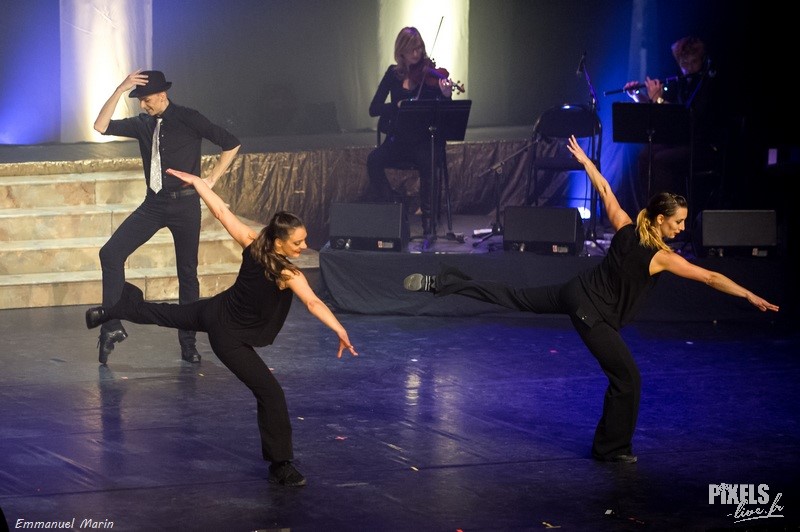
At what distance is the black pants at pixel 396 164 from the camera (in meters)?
10.6

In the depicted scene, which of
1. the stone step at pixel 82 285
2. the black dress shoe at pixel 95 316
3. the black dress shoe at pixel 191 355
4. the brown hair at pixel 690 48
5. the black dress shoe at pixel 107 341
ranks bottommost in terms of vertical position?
the black dress shoe at pixel 191 355

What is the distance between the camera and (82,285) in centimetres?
979

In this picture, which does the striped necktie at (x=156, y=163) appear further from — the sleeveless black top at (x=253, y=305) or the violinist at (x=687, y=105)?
the violinist at (x=687, y=105)

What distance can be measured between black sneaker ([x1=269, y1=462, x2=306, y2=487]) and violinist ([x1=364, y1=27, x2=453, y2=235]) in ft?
16.0

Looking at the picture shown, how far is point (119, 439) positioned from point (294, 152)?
543 centimetres

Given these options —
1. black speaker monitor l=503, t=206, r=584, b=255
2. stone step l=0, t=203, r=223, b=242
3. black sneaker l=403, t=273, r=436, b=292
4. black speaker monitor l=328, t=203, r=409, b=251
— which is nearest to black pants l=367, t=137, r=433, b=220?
black speaker monitor l=328, t=203, r=409, b=251

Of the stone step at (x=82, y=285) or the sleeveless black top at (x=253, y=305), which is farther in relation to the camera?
the stone step at (x=82, y=285)

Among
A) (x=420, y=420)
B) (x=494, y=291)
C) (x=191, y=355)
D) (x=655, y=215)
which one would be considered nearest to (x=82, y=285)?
(x=191, y=355)

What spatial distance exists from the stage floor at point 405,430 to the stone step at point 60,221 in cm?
86

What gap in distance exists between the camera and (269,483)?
18.7 feet

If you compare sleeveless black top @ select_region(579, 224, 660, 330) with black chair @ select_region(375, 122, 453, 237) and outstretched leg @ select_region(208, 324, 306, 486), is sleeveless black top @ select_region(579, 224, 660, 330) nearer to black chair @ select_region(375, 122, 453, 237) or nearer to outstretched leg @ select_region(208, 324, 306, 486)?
outstretched leg @ select_region(208, 324, 306, 486)

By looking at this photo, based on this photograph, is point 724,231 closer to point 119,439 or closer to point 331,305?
point 331,305

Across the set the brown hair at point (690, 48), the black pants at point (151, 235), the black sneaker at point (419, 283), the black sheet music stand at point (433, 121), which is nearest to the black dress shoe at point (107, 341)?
the black pants at point (151, 235)

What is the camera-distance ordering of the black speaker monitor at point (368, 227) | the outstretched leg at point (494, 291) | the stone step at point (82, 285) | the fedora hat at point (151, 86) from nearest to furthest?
the outstretched leg at point (494, 291)
the fedora hat at point (151, 86)
the black speaker monitor at point (368, 227)
the stone step at point (82, 285)
